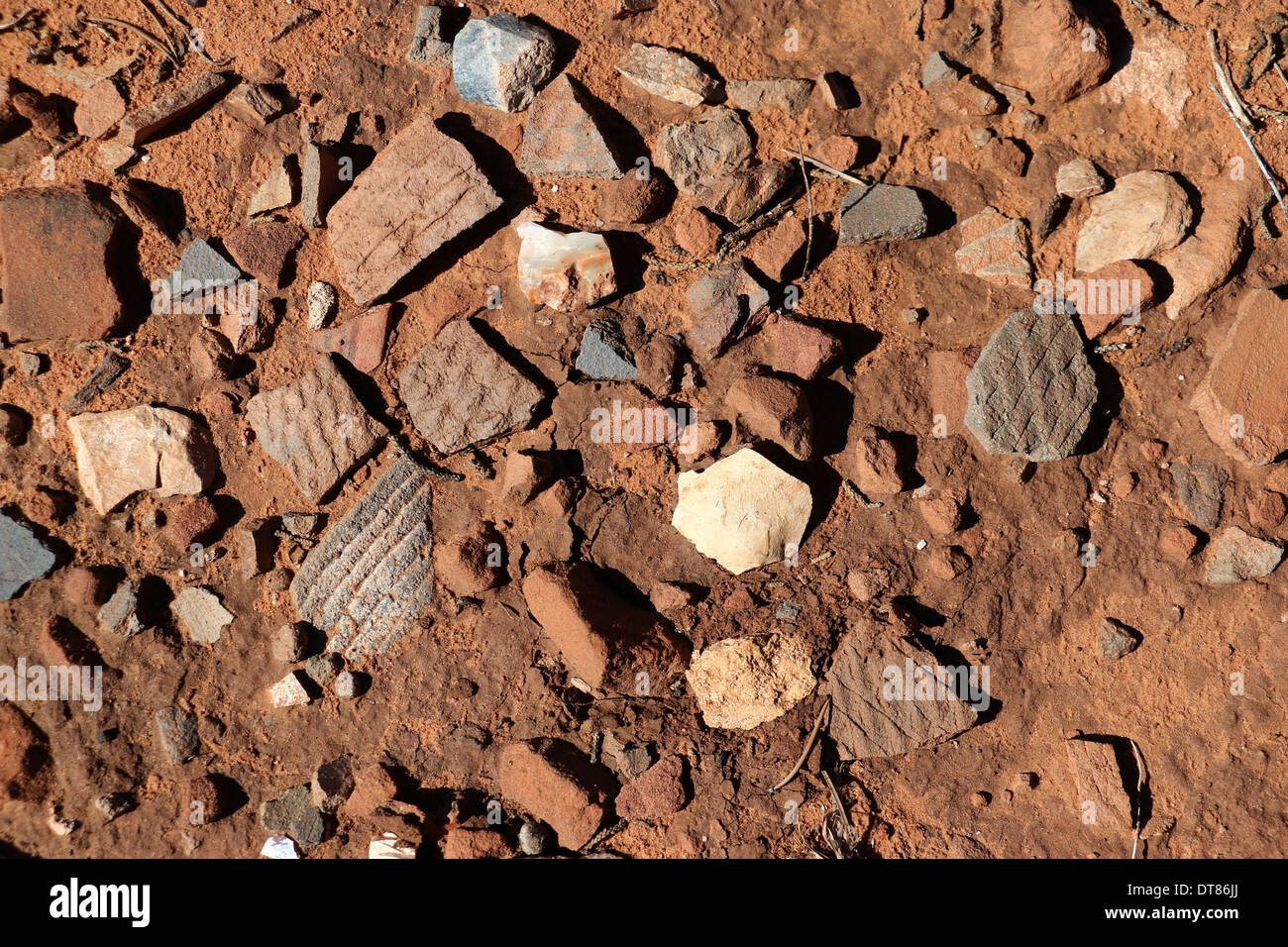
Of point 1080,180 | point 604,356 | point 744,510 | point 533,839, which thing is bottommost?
point 533,839

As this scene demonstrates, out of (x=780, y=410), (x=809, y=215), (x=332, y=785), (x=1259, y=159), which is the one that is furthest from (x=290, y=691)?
(x=1259, y=159)

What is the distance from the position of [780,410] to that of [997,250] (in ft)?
3.14

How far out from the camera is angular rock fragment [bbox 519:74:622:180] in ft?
8.93

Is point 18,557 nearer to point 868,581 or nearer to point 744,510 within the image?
point 744,510

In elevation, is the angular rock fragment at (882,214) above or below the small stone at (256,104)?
below

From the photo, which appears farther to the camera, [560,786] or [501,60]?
[501,60]

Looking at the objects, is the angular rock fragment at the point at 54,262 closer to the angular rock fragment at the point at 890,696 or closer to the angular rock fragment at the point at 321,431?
the angular rock fragment at the point at 321,431

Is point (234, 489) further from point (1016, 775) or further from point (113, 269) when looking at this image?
point (1016, 775)

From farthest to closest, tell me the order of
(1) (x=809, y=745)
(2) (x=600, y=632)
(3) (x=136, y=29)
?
1. (3) (x=136, y=29)
2. (1) (x=809, y=745)
3. (2) (x=600, y=632)

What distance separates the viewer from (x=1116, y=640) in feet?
8.75

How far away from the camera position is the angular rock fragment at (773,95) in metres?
2.79

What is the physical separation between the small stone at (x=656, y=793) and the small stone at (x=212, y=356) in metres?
1.96

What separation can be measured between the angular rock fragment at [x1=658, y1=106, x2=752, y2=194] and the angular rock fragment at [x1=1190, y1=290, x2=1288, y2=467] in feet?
5.70

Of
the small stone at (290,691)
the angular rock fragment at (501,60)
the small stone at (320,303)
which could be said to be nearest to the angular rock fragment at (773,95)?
the angular rock fragment at (501,60)
